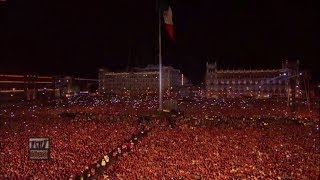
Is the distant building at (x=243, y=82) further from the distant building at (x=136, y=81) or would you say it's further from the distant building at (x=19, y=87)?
the distant building at (x=19, y=87)

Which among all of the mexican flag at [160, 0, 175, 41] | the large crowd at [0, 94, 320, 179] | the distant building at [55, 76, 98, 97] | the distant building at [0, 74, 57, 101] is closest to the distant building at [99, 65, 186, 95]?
the distant building at [55, 76, 98, 97]

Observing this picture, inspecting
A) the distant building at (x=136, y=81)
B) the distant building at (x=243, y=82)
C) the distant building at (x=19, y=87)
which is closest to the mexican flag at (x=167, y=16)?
the distant building at (x=19, y=87)

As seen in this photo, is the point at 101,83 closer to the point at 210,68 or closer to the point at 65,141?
the point at 210,68

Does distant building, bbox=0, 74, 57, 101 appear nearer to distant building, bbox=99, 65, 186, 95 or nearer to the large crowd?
distant building, bbox=99, 65, 186, 95

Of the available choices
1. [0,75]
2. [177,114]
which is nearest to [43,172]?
[177,114]

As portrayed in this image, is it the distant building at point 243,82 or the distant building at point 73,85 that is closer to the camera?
the distant building at point 73,85

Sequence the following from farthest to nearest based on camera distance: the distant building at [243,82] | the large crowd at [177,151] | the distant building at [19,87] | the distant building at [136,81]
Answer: the distant building at [136,81], the distant building at [243,82], the distant building at [19,87], the large crowd at [177,151]

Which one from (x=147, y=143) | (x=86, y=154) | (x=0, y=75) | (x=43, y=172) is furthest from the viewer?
(x=0, y=75)
